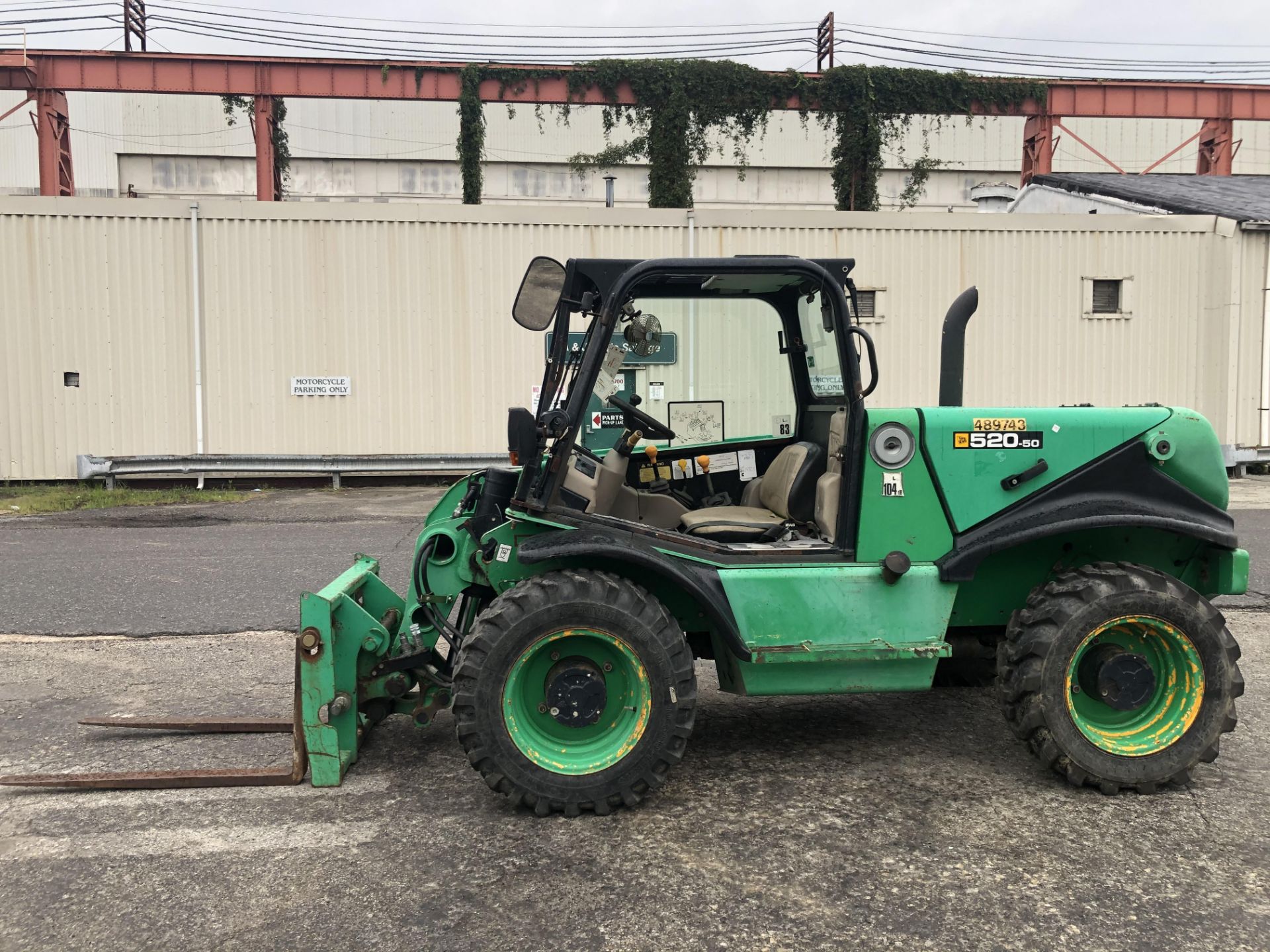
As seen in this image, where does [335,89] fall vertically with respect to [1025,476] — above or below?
above

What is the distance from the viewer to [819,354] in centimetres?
445

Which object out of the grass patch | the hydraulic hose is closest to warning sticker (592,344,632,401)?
the hydraulic hose

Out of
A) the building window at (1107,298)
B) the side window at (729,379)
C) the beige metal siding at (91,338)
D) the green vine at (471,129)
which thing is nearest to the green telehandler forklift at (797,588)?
the side window at (729,379)

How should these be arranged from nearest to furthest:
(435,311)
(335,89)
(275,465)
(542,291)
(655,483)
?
(542,291), (655,483), (275,465), (435,311), (335,89)

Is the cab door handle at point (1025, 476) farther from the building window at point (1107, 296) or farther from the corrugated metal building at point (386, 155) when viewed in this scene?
the corrugated metal building at point (386, 155)

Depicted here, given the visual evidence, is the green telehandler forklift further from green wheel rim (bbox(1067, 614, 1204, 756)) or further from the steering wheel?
the steering wheel

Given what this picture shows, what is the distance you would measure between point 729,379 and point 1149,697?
2.28 m

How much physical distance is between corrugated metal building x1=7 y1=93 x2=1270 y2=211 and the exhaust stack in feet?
100

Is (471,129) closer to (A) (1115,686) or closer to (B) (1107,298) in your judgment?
(B) (1107,298)

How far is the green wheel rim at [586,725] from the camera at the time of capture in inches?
141

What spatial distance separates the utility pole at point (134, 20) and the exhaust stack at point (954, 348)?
24482 mm

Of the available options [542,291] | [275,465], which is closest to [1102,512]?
[542,291]

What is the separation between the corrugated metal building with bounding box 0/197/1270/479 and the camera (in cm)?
1401

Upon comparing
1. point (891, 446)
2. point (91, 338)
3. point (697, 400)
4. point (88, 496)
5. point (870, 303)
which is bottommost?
point (88, 496)
